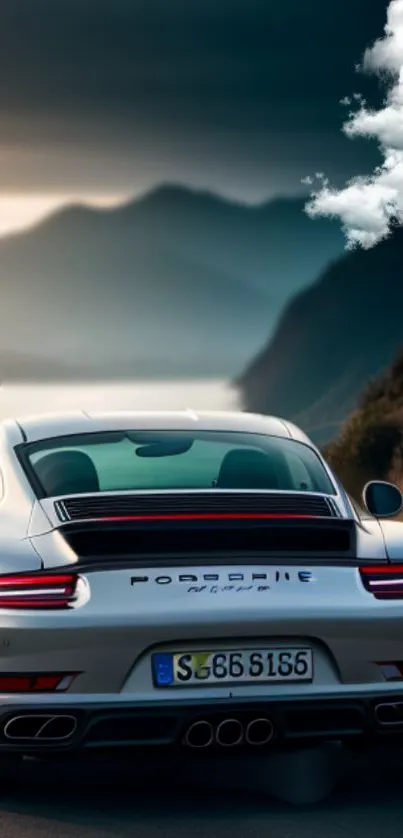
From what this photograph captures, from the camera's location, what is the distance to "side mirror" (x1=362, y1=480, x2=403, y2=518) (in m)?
7.37

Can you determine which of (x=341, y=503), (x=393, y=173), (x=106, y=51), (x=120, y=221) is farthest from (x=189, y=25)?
(x=341, y=503)

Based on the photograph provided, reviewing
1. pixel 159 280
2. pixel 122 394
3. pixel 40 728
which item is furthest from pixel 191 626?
pixel 159 280

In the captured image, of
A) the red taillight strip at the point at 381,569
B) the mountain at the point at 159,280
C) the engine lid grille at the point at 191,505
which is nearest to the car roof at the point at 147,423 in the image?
the engine lid grille at the point at 191,505

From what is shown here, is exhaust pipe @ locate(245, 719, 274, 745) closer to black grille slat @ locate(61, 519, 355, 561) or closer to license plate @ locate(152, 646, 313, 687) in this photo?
license plate @ locate(152, 646, 313, 687)

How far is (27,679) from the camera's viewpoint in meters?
5.95

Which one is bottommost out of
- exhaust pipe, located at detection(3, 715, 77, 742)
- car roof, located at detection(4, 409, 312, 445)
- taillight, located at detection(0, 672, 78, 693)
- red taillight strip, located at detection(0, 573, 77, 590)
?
exhaust pipe, located at detection(3, 715, 77, 742)

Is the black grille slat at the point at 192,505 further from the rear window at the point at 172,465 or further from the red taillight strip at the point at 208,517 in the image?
the rear window at the point at 172,465

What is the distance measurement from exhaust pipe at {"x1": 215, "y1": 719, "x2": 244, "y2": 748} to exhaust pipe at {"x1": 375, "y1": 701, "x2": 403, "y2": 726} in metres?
0.46

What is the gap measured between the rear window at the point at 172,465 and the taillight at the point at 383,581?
2.25ft

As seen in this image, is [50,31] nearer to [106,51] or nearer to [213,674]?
[106,51]

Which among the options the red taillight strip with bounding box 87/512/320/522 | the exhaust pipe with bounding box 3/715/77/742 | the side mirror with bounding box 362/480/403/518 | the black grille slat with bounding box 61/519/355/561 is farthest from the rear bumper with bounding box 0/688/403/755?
the side mirror with bounding box 362/480/403/518

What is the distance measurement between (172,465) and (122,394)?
11524 centimetres

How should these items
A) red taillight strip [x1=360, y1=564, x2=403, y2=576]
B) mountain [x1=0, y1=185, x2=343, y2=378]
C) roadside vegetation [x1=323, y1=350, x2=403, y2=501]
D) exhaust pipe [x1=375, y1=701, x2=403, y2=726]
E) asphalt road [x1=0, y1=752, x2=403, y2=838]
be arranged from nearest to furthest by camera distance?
1. asphalt road [x1=0, y1=752, x2=403, y2=838]
2. exhaust pipe [x1=375, y1=701, x2=403, y2=726]
3. red taillight strip [x1=360, y1=564, x2=403, y2=576]
4. roadside vegetation [x1=323, y1=350, x2=403, y2=501]
5. mountain [x1=0, y1=185, x2=343, y2=378]

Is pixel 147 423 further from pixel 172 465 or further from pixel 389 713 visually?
pixel 389 713
